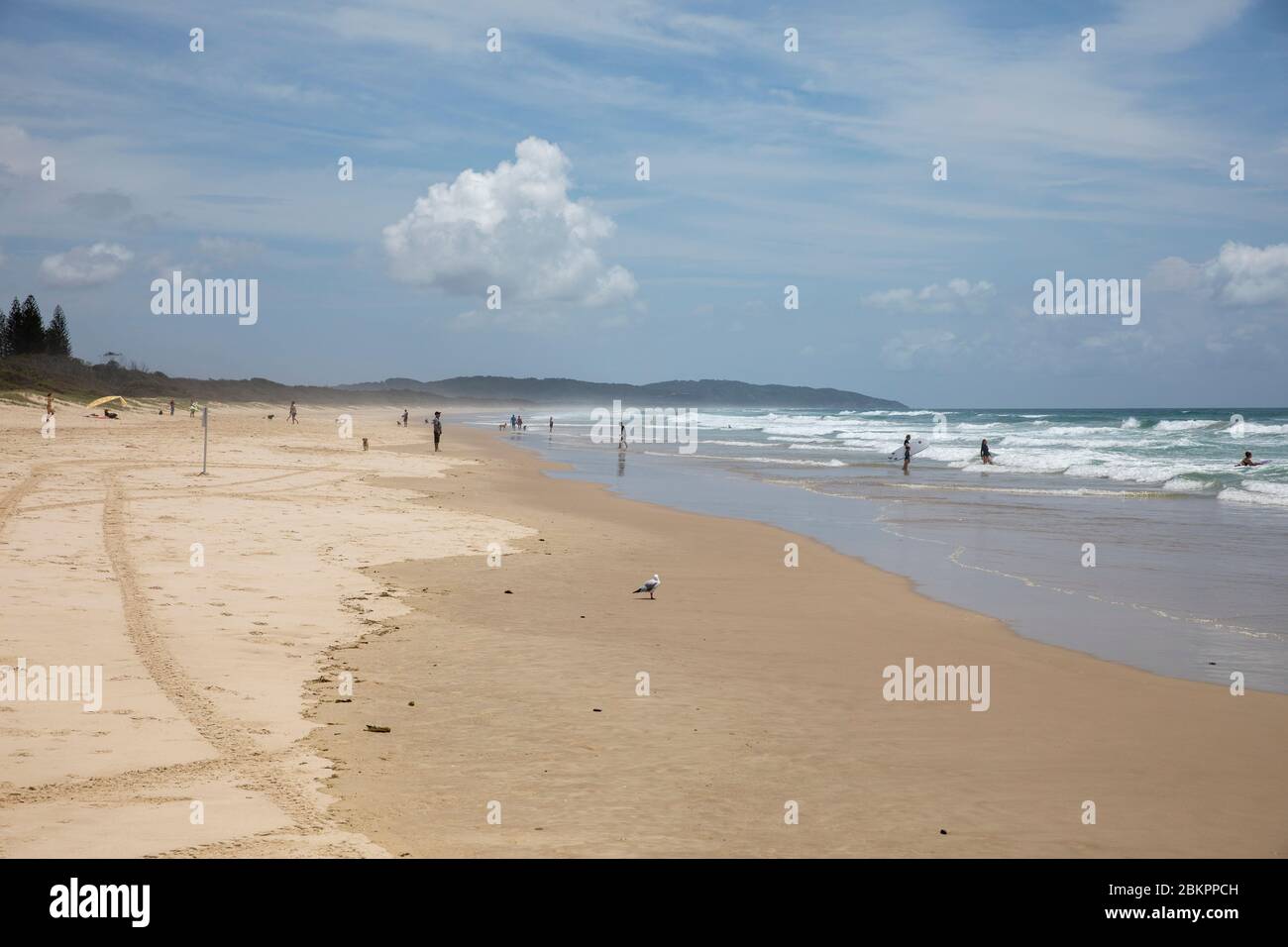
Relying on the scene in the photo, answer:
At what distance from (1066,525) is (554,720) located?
19.0 metres

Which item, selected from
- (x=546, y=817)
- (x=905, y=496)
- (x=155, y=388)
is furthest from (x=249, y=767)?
(x=155, y=388)

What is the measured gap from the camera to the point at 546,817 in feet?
19.7

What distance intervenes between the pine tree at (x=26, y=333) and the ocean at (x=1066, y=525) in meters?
75.9

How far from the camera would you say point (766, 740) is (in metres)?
7.74

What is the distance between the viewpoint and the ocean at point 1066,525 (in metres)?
12.4

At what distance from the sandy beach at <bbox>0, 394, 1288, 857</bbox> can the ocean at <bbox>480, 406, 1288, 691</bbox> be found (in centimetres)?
123

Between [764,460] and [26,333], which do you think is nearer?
[764,460]
